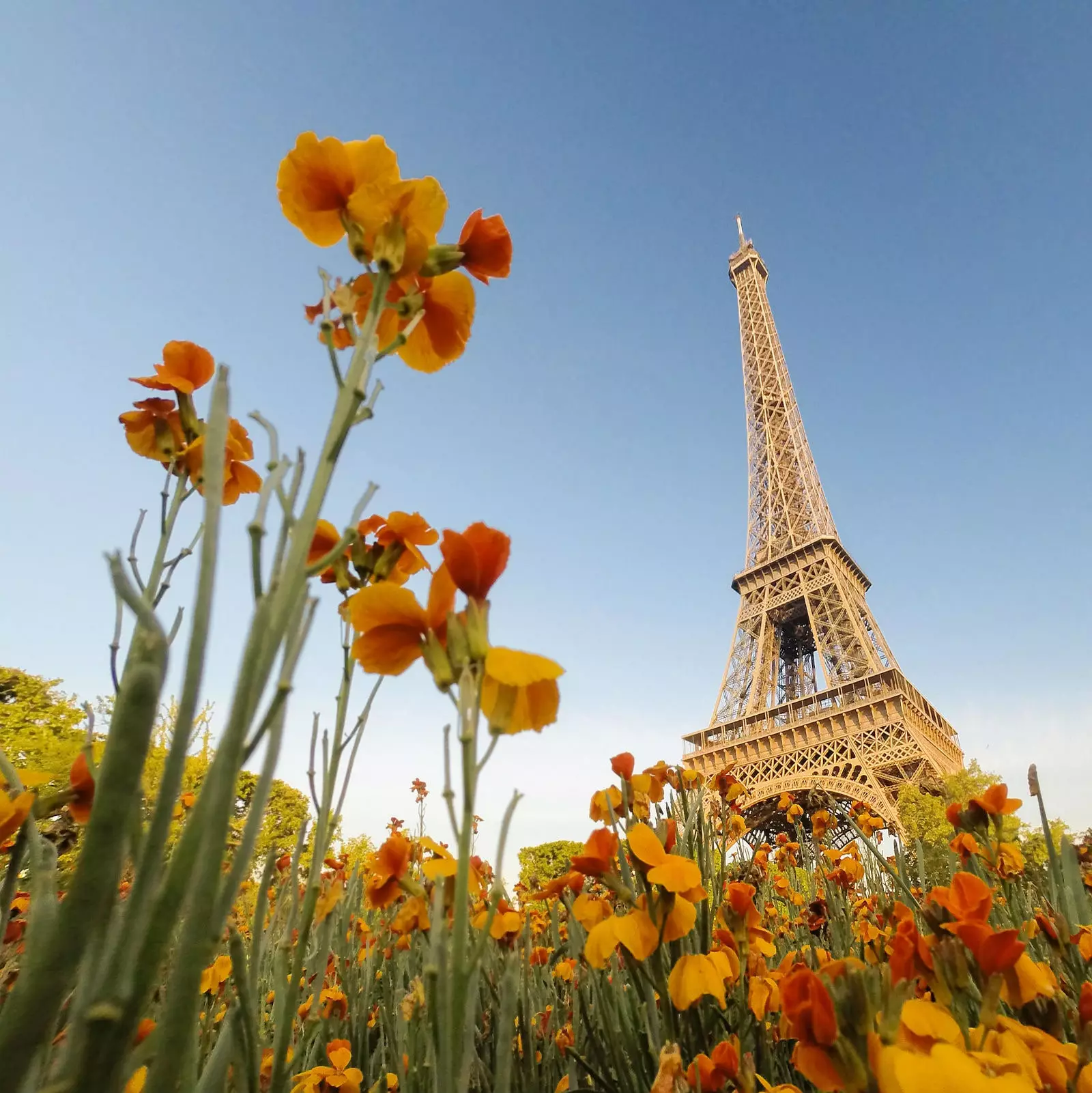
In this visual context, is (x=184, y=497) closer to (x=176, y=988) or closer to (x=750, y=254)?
(x=176, y=988)

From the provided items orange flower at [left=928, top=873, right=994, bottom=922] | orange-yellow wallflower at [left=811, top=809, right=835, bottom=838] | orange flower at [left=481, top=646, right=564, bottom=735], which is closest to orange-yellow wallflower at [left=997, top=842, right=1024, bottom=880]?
orange-yellow wallflower at [left=811, top=809, right=835, bottom=838]

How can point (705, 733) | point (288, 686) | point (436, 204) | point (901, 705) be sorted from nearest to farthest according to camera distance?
point (288, 686) < point (436, 204) < point (901, 705) < point (705, 733)

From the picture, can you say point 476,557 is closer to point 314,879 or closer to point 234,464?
point 314,879

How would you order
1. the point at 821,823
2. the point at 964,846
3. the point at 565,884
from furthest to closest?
the point at 821,823 → the point at 964,846 → the point at 565,884

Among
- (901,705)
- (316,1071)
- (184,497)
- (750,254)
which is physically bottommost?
(316,1071)

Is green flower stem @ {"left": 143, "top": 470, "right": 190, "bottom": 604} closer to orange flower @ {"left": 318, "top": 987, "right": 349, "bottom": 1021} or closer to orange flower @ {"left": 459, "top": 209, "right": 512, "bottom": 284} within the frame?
orange flower @ {"left": 459, "top": 209, "right": 512, "bottom": 284}

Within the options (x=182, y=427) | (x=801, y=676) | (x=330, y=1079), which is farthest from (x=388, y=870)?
(x=801, y=676)

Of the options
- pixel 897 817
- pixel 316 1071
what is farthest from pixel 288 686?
pixel 897 817
